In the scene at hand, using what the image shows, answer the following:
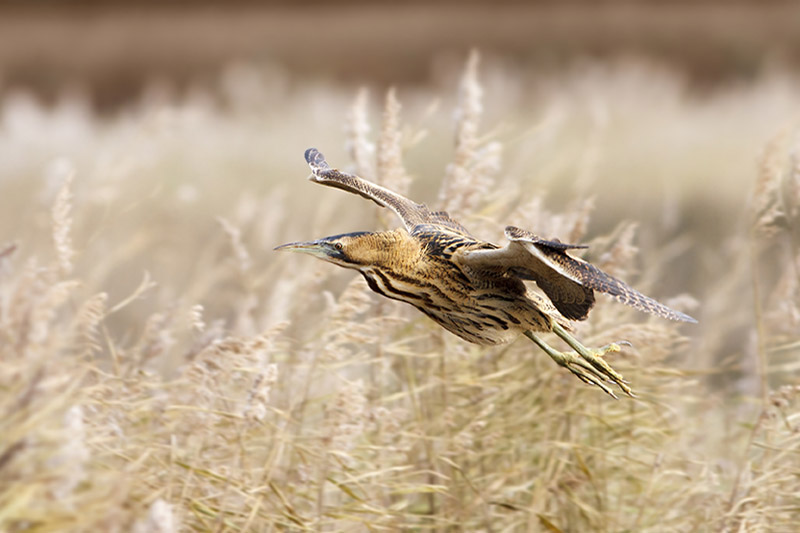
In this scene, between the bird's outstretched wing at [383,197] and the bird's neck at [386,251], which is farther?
the bird's outstretched wing at [383,197]

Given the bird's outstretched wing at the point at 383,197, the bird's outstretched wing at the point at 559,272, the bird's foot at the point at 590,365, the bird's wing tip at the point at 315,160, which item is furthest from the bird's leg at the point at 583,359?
the bird's wing tip at the point at 315,160

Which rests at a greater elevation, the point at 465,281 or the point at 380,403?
the point at 465,281

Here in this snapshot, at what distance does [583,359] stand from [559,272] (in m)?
0.42

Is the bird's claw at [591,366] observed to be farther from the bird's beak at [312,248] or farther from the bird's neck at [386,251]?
the bird's beak at [312,248]

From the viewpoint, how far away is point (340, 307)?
1879 millimetres

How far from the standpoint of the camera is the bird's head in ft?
5.00

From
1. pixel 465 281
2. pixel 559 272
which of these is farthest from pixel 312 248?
pixel 559 272

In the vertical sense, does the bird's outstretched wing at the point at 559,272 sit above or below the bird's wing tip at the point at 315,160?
below

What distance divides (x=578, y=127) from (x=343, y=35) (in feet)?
19.4

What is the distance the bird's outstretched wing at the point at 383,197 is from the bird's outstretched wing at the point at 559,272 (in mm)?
191

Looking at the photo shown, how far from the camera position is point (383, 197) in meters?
1.76

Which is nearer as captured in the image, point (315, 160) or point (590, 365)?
point (590, 365)

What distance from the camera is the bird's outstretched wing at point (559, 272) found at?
1.35 metres

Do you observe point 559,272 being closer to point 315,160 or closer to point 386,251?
point 386,251
